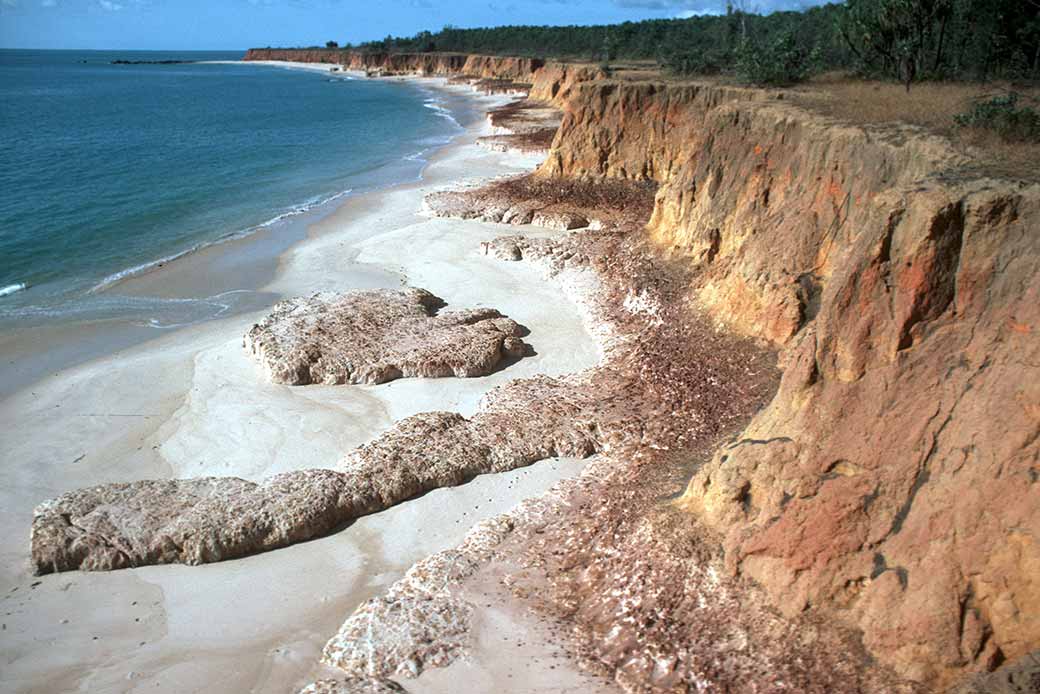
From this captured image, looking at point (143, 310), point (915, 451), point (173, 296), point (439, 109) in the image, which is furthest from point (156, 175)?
point (915, 451)

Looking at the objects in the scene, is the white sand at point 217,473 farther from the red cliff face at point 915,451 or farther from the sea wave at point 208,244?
the sea wave at point 208,244

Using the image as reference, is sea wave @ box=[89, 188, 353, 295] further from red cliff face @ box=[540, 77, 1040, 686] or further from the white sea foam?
red cliff face @ box=[540, 77, 1040, 686]

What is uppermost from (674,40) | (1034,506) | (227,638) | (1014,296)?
(674,40)

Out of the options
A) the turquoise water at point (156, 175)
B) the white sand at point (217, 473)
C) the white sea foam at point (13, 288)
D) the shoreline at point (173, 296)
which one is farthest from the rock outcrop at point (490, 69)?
the white sand at point (217, 473)

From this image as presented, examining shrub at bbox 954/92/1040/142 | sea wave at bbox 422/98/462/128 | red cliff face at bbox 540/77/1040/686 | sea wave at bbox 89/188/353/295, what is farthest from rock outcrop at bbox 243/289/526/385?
sea wave at bbox 422/98/462/128

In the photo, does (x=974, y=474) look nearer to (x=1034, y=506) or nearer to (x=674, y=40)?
(x=1034, y=506)

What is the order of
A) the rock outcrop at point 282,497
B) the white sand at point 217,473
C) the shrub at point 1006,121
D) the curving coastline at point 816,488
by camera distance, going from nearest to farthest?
the curving coastline at point 816,488, the white sand at point 217,473, the rock outcrop at point 282,497, the shrub at point 1006,121

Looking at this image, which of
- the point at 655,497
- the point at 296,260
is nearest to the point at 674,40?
the point at 296,260
